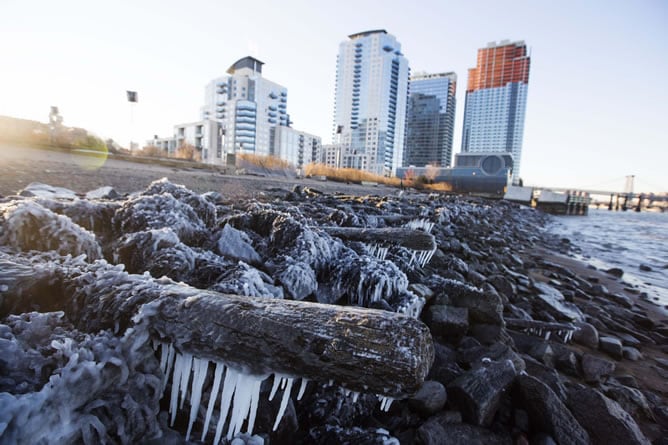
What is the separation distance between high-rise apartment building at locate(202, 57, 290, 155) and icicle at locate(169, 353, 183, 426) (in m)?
90.8

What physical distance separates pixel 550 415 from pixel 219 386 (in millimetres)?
1723

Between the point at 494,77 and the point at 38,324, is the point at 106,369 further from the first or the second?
the point at 494,77

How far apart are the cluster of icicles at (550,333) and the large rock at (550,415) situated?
1.70 m

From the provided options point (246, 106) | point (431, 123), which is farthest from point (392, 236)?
point (431, 123)

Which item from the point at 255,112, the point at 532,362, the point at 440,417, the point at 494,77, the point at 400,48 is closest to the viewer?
the point at 440,417

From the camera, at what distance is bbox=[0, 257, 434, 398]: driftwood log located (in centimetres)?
104

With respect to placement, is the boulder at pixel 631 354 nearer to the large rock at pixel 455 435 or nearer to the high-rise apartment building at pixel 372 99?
the large rock at pixel 455 435

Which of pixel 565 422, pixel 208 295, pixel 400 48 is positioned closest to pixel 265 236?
pixel 208 295

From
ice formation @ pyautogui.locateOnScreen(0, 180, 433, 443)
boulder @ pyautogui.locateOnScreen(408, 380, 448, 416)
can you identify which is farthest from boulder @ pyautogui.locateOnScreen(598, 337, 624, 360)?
boulder @ pyautogui.locateOnScreen(408, 380, 448, 416)

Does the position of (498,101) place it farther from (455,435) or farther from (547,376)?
(455,435)

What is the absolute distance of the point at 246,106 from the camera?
90.1m

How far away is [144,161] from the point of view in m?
19.2

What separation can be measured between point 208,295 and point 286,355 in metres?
0.39

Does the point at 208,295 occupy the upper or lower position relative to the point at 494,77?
lower
